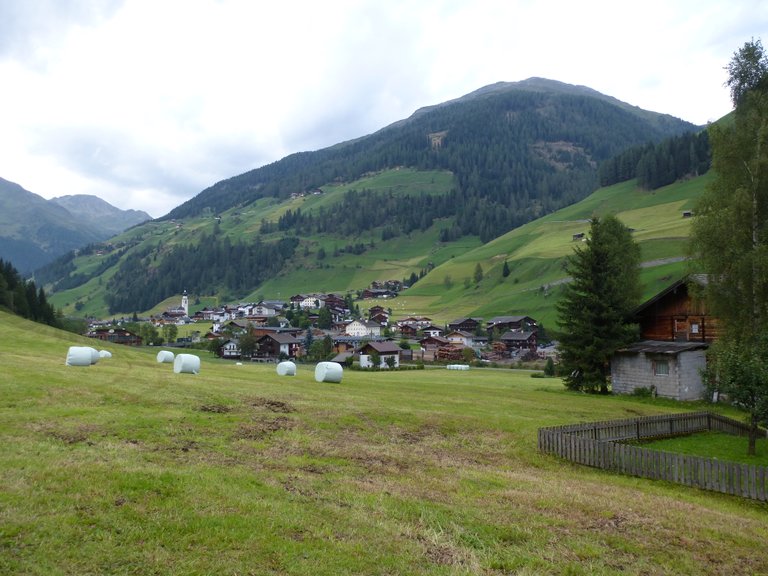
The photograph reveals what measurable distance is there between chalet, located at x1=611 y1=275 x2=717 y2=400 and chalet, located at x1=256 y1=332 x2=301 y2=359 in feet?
375

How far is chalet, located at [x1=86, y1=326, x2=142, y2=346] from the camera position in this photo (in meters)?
170

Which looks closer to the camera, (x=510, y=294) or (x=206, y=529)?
(x=206, y=529)

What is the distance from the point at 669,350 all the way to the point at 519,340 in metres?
102

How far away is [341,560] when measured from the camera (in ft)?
35.9

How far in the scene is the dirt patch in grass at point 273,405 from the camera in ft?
90.9

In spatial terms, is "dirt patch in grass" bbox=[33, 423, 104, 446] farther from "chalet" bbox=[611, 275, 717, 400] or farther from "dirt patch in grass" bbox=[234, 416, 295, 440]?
"chalet" bbox=[611, 275, 717, 400]

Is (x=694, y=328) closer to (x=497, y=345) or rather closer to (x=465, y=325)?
(x=497, y=345)

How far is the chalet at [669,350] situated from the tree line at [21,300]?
103385mm

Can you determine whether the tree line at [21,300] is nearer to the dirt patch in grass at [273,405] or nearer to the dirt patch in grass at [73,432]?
the dirt patch in grass at [273,405]

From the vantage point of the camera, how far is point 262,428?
23188 mm

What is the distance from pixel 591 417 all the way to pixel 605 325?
18608 millimetres

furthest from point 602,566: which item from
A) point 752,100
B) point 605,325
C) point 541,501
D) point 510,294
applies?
point 510,294

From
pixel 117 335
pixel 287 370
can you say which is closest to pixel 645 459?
pixel 287 370

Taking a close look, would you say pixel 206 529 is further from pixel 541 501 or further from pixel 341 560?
pixel 541 501
